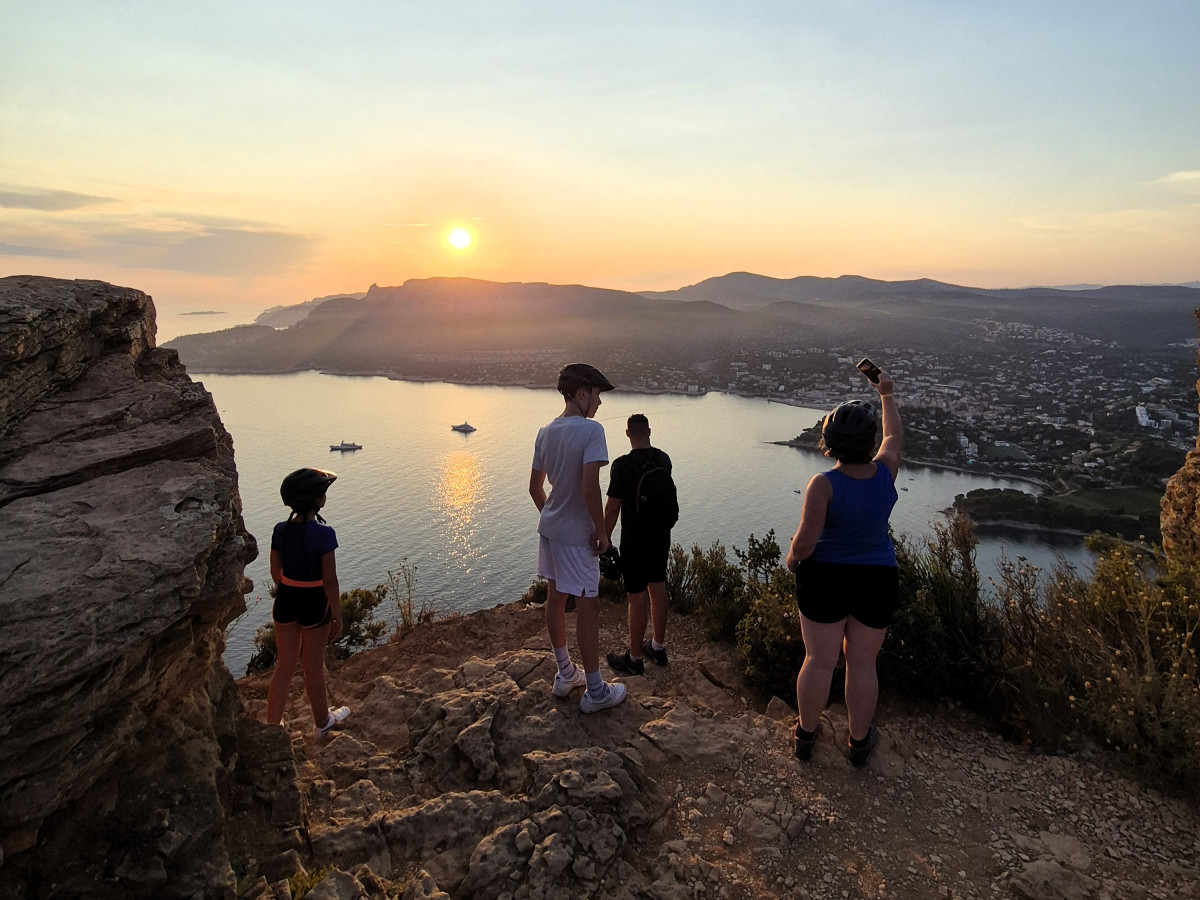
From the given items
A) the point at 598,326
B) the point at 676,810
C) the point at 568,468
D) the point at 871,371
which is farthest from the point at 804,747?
the point at 598,326

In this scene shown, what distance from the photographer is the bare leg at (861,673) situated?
2.81 m

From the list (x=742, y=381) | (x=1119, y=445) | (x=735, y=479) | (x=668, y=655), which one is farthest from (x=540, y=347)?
(x=668, y=655)

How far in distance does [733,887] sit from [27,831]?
2302mm

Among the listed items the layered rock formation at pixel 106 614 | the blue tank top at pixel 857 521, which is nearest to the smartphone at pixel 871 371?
the blue tank top at pixel 857 521

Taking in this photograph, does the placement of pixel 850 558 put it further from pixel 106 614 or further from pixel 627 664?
pixel 106 614

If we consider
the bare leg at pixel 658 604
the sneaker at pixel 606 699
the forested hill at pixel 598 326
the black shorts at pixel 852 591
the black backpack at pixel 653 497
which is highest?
the forested hill at pixel 598 326

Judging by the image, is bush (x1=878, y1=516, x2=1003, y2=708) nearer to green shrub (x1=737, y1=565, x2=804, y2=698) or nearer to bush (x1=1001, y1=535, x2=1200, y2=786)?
bush (x1=1001, y1=535, x2=1200, y2=786)

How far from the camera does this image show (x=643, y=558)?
387cm

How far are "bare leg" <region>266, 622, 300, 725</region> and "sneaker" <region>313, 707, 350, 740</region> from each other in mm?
227

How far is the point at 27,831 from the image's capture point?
1736mm

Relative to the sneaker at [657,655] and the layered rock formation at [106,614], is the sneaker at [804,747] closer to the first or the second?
the sneaker at [657,655]

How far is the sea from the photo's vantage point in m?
15.0

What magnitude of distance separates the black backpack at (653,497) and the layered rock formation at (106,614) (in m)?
2.09

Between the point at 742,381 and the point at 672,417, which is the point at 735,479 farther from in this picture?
the point at 742,381
